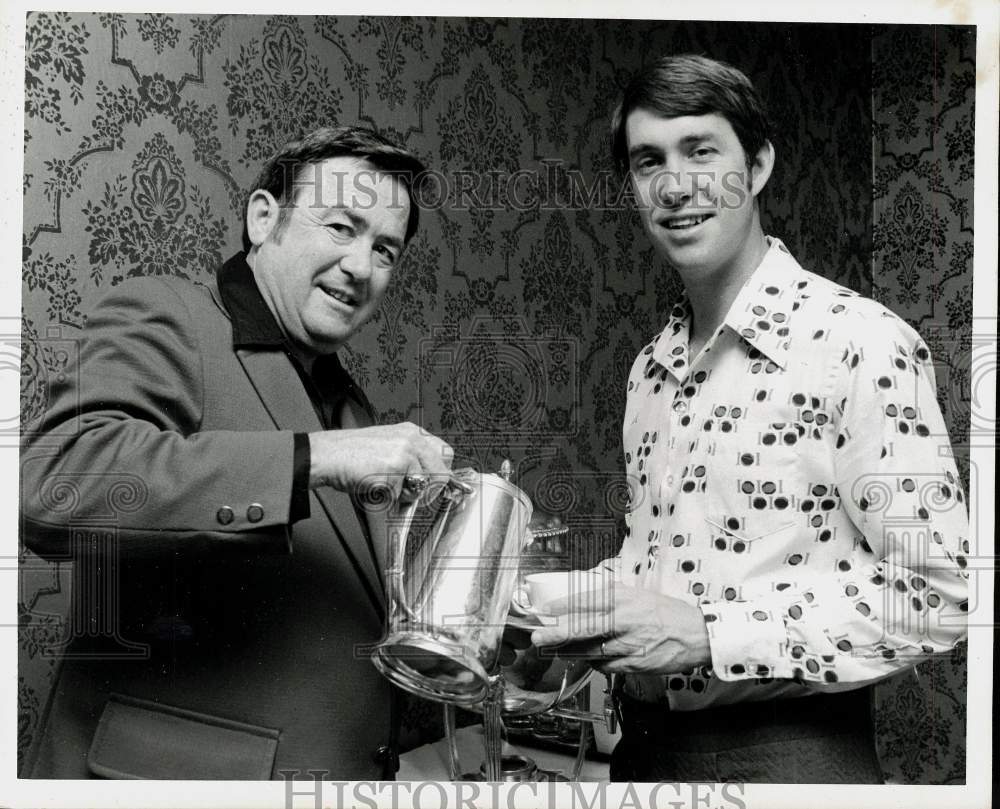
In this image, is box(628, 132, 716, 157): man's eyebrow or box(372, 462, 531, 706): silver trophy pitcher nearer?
box(372, 462, 531, 706): silver trophy pitcher

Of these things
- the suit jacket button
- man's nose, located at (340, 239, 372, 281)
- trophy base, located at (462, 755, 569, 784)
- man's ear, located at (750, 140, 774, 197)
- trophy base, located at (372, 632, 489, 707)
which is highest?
man's ear, located at (750, 140, 774, 197)

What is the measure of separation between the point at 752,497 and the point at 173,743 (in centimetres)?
59

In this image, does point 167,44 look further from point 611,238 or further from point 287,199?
point 611,238

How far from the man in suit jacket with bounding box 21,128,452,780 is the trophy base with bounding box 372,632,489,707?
0.09m

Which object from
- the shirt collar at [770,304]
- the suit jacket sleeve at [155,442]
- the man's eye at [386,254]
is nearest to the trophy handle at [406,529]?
the suit jacket sleeve at [155,442]

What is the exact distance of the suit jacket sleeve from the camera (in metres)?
0.86

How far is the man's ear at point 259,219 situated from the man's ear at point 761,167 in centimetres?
46

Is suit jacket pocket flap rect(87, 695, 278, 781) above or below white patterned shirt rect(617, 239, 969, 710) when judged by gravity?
below

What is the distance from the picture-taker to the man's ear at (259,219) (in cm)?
91

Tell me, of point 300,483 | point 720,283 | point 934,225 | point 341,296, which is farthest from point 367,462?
point 934,225

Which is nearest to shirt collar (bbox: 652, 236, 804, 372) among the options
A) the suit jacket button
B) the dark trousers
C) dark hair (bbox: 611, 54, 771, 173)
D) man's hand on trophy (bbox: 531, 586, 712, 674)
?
dark hair (bbox: 611, 54, 771, 173)

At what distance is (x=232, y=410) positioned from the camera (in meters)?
0.88

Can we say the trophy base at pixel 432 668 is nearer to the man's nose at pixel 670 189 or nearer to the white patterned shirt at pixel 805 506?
the white patterned shirt at pixel 805 506

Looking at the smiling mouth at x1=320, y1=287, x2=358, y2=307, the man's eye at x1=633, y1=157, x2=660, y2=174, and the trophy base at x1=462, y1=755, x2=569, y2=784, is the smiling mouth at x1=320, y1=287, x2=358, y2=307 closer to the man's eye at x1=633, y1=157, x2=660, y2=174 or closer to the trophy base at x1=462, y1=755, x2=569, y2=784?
the man's eye at x1=633, y1=157, x2=660, y2=174
